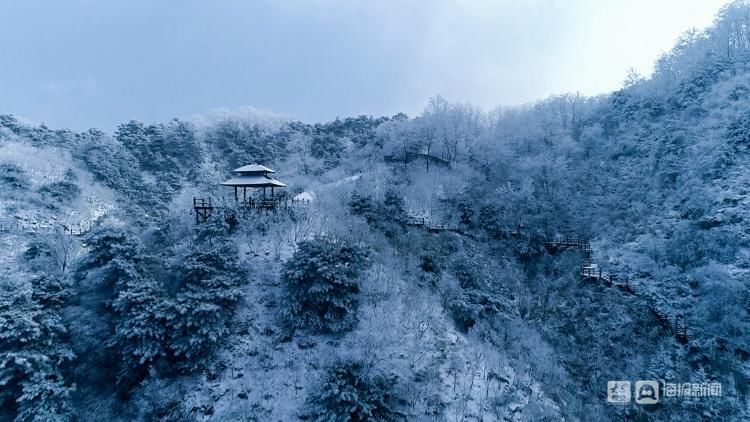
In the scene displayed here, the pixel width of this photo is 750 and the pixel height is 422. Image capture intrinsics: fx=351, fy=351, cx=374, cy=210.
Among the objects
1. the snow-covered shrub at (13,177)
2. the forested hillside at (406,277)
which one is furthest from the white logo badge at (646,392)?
the snow-covered shrub at (13,177)

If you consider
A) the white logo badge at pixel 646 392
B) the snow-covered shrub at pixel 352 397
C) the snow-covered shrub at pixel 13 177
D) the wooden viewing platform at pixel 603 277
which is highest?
the snow-covered shrub at pixel 13 177

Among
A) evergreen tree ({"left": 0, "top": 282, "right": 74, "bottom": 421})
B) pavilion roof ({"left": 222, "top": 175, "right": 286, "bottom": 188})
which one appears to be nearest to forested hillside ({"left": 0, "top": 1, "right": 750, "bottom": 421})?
evergreen tree ({"left": 0, "top": 282, "right": 74, "bottom": 421})

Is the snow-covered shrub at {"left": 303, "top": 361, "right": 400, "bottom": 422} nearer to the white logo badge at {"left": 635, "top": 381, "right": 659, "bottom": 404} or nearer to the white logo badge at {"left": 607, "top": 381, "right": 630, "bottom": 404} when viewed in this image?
the white logo badge at {"left": 607, "top": 381, "right": 630, "bottom": 404}

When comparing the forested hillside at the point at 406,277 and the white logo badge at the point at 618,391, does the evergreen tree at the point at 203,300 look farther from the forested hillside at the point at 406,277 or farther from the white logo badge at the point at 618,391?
the white logo badge at the point at 618,391

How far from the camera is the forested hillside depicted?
13.0 metres

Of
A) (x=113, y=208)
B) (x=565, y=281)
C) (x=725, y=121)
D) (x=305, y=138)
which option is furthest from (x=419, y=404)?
(x=305, y=138)

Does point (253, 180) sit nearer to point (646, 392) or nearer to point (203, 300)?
point (203, 300)

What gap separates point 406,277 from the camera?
1992cm

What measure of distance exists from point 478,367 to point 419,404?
3.63m

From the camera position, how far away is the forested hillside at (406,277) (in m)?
13.0

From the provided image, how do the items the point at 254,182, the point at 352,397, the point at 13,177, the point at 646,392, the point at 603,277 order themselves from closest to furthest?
the point at 352,397
the point at 646,392
the point at 254,182
the point at 603,277
the point at 13,177

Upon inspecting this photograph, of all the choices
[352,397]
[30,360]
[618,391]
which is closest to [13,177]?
[30,360]

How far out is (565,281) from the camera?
81.4ft

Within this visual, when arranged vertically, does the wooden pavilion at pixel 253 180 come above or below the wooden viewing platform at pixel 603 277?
above
